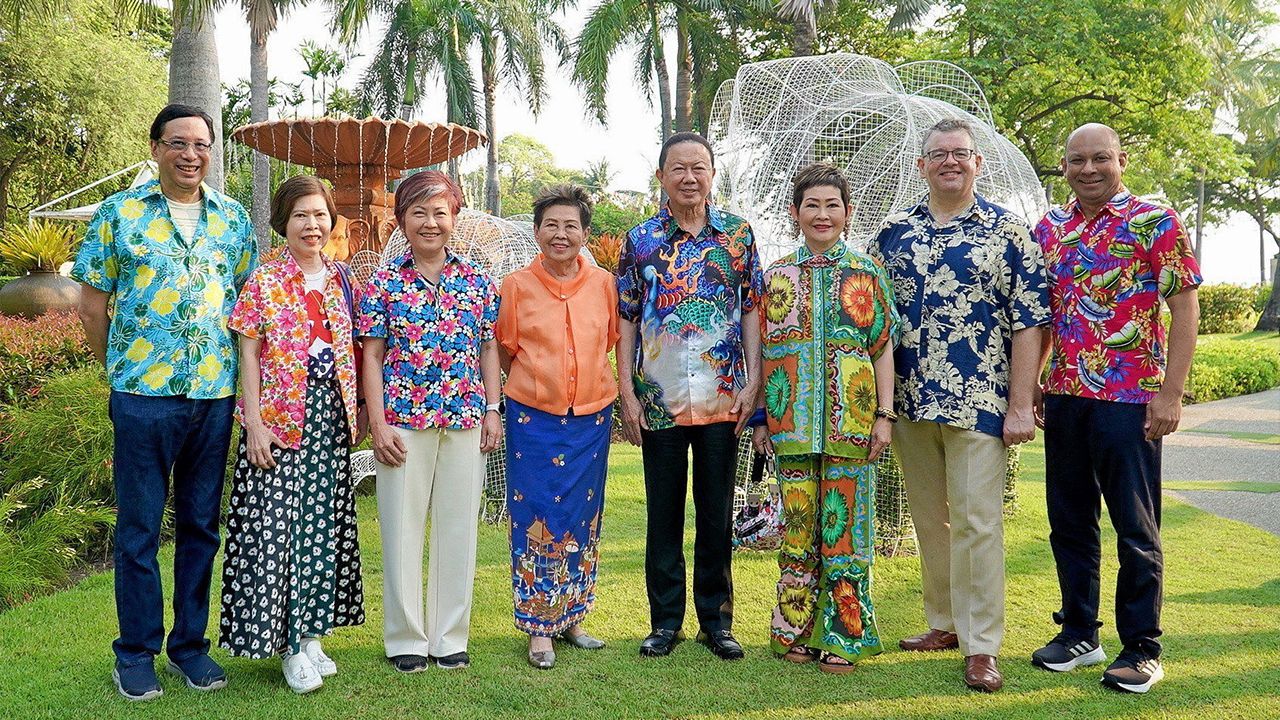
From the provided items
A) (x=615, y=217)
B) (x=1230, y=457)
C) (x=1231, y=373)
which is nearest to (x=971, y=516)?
(x=1230, y=457)

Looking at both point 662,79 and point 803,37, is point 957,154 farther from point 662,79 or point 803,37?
point 662,79

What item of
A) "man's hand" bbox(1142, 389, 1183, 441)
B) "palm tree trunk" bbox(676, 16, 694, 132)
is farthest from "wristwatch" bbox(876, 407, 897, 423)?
"palm tree trunk" bbox(676, 16, 694, 132)

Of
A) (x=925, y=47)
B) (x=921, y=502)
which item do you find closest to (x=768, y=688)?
(x=921, y=502)

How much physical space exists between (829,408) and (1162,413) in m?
1.21

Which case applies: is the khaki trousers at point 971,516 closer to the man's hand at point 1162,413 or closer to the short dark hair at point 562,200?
the man's hand at point 1162,413

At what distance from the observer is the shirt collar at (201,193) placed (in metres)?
3.29

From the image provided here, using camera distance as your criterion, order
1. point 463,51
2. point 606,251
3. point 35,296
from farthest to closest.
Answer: point 463,51 < point 35,296 < point 606,251

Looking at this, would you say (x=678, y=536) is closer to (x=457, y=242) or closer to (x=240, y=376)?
(x=240, y=376)

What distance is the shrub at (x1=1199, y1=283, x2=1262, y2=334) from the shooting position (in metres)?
28.4

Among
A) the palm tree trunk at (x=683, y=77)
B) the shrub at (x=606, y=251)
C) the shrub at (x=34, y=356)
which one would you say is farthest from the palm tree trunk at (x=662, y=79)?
the shrub at (x=34, y=356)

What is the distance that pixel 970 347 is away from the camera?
3475 mm

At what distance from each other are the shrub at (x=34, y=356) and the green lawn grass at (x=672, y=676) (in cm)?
235

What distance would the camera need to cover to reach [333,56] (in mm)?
34031

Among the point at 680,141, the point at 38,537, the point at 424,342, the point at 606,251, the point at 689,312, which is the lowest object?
the point at 38,537
